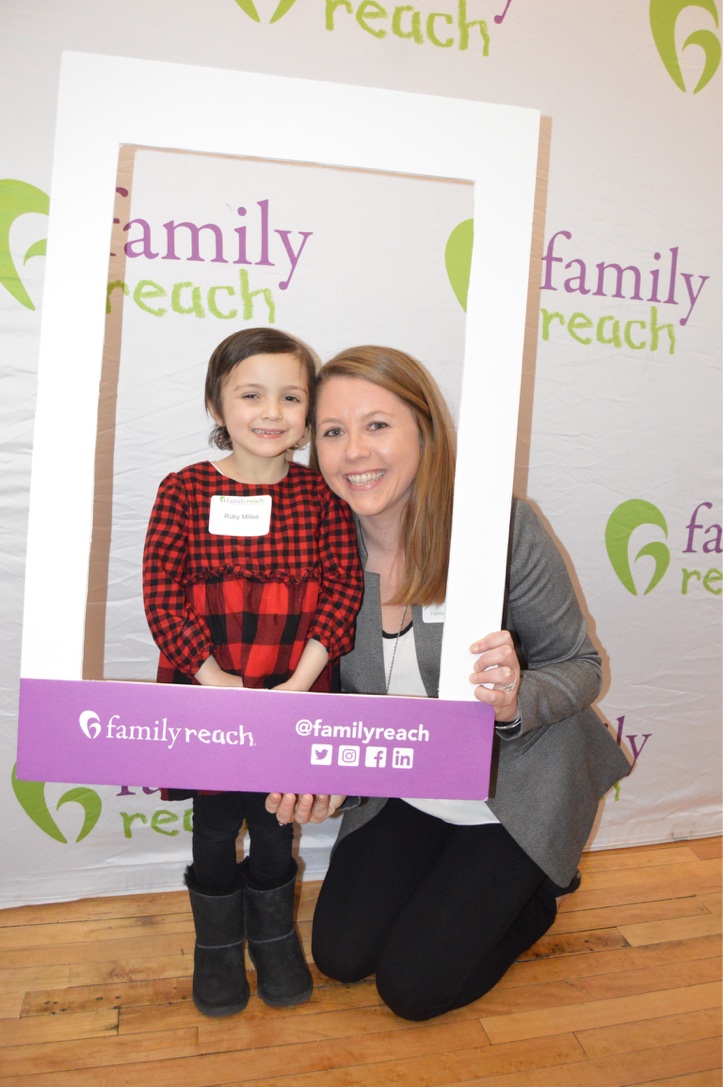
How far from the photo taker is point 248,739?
100 cm

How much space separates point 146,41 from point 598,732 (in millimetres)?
1426

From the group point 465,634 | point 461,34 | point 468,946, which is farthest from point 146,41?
point 468,946

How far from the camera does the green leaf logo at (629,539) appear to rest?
1.77 meters

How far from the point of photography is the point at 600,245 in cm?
164

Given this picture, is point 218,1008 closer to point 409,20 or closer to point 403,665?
point 403,665

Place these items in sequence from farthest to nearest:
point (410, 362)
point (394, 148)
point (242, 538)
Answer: point (410, 362)
point (242, 538)
point (394, 148)

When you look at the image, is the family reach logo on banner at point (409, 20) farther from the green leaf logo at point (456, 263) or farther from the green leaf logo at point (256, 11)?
the green leaf logo at point (456, 263)

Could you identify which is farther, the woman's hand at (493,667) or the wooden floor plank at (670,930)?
the wooden floor plank at (670,930)

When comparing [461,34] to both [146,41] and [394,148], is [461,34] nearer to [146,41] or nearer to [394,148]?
[146,41]

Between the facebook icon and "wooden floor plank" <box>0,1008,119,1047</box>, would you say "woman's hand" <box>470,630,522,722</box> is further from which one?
"wooden floor plank" <box>0,1008,119,1047</box>

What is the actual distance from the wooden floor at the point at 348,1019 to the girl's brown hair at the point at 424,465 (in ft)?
2.03

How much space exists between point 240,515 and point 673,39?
133cm

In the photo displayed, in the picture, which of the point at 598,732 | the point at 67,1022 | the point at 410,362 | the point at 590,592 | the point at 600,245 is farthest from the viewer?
the point at 590,592

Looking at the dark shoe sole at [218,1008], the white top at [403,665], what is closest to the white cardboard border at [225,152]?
the white top at [403,665]
